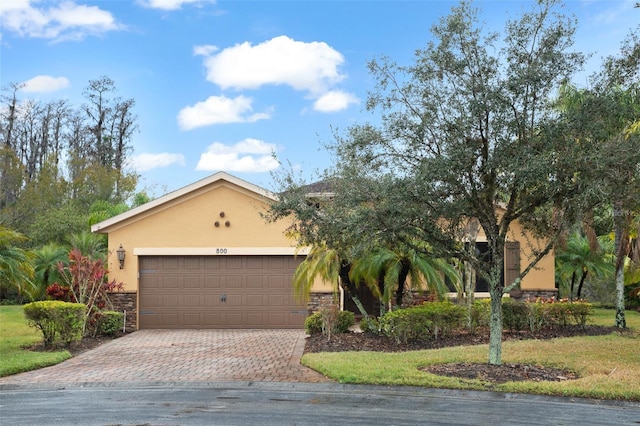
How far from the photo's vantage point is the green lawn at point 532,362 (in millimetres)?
8977

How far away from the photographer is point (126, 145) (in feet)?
137

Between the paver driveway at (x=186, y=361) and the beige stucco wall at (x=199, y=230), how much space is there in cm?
260

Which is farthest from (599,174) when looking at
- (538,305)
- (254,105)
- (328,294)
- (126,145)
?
(126,145)

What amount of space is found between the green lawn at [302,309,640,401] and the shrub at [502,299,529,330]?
1.34 m

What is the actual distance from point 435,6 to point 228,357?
24.8ft

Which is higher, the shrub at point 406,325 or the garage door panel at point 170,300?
the garage door panel at point 170,300

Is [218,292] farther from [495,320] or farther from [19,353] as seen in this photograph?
[495,320]

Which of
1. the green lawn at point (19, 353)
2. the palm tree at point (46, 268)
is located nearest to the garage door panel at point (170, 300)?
the green lawn at point (19, 353)

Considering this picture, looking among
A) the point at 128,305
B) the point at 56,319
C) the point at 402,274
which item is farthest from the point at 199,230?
the point at 402,274

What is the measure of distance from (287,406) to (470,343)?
6329mm

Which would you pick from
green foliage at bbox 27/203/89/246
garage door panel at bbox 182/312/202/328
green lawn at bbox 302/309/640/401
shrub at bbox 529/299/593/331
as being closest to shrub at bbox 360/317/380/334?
green lawn at bbox 302/309/640/401

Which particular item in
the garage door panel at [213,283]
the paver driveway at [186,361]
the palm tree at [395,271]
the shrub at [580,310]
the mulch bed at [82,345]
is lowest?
the paver driveway at [186,361]

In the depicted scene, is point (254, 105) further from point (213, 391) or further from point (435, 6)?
point (213, 391)

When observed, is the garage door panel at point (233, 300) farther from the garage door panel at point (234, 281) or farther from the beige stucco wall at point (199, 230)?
the beige stucco wall at point (199, 230)
